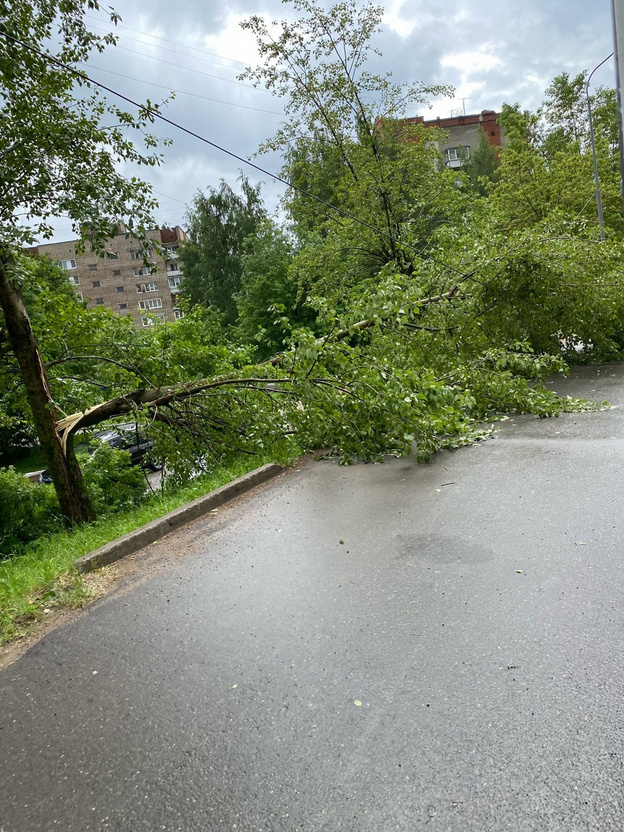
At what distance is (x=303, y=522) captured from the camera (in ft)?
16.3

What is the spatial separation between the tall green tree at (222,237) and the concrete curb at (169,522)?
31784mm

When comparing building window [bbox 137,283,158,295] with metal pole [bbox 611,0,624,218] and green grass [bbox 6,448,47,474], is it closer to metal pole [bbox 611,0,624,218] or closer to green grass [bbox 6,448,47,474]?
green grass [bbox 6,448,47,474]

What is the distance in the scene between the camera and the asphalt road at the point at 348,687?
6.37ft

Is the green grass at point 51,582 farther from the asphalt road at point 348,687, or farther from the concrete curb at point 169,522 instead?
the asphalt road at point 348,687

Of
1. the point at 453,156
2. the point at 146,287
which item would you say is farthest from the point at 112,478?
the point at 146,287

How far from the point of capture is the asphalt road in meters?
1.94

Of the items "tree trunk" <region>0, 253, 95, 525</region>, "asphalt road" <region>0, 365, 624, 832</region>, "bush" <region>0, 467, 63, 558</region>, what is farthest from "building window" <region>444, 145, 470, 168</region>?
"asphalt road" <region>0, 365, 624, 832</region>

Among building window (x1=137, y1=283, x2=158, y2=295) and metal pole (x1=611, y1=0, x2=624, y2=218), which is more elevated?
building window (x1=137, y1=283, x2=158, y2=295)

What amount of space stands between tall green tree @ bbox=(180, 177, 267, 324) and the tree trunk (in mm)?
30084

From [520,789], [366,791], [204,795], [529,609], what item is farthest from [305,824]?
[529,609]

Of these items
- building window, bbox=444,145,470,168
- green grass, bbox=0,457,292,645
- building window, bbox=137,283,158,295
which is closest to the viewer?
green grass, bbox=0,457,292,645

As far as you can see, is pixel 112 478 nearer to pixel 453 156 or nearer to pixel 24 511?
pixel 24 511

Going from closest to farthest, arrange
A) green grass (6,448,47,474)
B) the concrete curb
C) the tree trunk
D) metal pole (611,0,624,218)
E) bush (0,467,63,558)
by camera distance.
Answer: metal pole (611,0,624,218) < the concrete curb < the tree trunk < bush (0,467,63,558) < green grass (6,448,47,474)

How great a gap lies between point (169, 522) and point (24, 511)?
21.6 feet
